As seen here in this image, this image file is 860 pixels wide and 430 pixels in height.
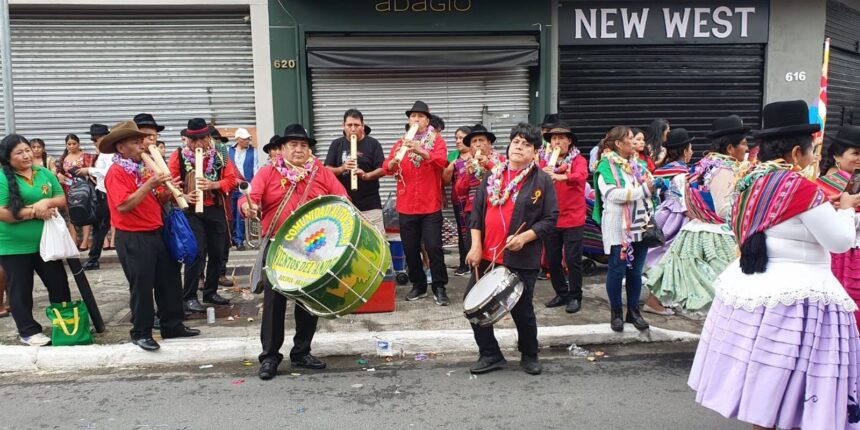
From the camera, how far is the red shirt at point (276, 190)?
5.18m

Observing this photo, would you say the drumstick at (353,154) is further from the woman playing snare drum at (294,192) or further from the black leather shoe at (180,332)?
the black leather shoe at (180,332)

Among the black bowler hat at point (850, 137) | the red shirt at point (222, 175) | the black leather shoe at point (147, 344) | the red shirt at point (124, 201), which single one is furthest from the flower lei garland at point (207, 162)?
the black bowler hat at point (850, 137)

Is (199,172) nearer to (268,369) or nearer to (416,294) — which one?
(268,369)

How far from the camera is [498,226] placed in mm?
4930

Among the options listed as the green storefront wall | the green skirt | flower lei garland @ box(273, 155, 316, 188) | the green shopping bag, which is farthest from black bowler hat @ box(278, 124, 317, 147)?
the green storefront wall

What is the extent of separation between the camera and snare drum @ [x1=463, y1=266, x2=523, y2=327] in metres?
4.47

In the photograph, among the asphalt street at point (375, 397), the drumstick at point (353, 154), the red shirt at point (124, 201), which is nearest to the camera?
the asphalt street at point (375, 397)

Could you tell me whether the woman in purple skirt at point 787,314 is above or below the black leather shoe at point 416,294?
above

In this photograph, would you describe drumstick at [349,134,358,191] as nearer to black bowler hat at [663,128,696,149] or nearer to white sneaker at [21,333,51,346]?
white sneaker at [21,333,51,346]

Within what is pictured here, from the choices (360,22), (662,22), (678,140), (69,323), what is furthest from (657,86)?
(69,323)

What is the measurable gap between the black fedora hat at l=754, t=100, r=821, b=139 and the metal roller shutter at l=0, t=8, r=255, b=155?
8.76m

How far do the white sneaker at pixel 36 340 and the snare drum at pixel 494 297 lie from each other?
3.73m

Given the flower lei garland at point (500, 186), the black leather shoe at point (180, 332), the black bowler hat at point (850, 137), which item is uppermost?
the black bowler hat at point (850, 137)

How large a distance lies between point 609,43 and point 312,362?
7994 millimetres
